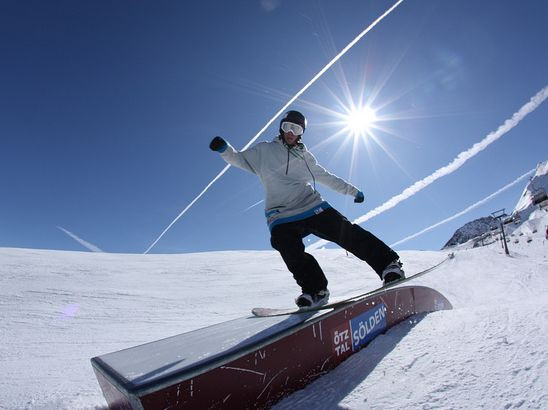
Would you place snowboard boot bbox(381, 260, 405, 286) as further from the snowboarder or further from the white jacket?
the white jacket

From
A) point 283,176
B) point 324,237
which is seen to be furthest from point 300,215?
point 283,176

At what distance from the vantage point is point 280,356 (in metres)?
1.64

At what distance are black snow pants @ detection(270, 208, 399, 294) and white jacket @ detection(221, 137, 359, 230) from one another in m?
0.10

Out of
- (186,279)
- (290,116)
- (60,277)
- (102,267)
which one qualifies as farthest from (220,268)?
(290,116)

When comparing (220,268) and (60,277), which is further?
(220,268)

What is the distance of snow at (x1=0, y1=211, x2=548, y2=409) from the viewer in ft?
4.57

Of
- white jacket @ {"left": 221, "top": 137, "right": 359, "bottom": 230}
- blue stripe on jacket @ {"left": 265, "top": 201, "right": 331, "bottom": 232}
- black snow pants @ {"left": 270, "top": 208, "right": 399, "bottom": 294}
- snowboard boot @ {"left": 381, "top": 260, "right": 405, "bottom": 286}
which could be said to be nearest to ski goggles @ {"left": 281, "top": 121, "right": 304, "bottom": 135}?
white jacket @ {"left": 221, "top": 137, "right": 359, "bottom": 230}

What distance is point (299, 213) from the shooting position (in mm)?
3197

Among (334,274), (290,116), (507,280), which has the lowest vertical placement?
(507,280)

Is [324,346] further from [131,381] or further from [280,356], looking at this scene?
[131,381]

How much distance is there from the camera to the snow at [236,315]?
1.39 metres

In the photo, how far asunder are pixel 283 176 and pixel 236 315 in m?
3.16

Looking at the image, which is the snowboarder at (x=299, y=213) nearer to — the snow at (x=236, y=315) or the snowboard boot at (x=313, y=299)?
the snowboard boot at (x=313, y=299)

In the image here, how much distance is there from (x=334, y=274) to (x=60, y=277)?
8.17 meters
